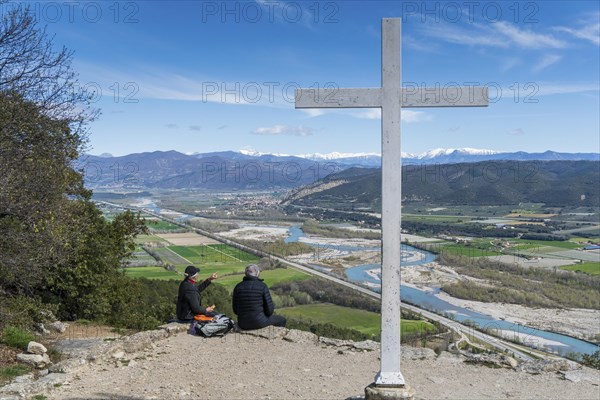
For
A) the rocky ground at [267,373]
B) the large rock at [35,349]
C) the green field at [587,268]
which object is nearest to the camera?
the rocky ground at [267,373]

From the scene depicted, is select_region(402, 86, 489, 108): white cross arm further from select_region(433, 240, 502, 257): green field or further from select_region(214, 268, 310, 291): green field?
select_region(433, 240, 502, 257): green field

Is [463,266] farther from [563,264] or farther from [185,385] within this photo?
[185,385]

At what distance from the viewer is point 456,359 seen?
374 inches

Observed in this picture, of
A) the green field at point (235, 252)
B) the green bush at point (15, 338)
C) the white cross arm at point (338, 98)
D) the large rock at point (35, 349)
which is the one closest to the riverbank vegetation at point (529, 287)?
the green field at point (235, 252)

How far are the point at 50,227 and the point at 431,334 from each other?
81.5ft

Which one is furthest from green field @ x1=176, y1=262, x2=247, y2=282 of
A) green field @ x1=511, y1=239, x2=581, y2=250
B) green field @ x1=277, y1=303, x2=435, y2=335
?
green field @ x1=511, y1=239, x2=581, y2=250

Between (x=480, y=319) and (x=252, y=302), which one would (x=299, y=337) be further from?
(x=480, y=319)

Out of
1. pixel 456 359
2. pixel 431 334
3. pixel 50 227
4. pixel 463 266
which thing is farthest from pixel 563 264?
pixel 50 227

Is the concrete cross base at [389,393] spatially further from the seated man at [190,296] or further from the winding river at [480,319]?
the winding river at [480,319]

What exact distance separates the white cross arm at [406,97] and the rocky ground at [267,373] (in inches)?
175

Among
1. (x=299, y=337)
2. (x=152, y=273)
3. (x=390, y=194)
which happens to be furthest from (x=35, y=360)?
(x=152, y=273)

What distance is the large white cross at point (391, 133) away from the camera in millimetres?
5820

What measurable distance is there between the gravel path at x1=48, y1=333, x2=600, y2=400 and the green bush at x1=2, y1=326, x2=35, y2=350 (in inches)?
82.0

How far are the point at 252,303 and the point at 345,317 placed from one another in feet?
92.6
